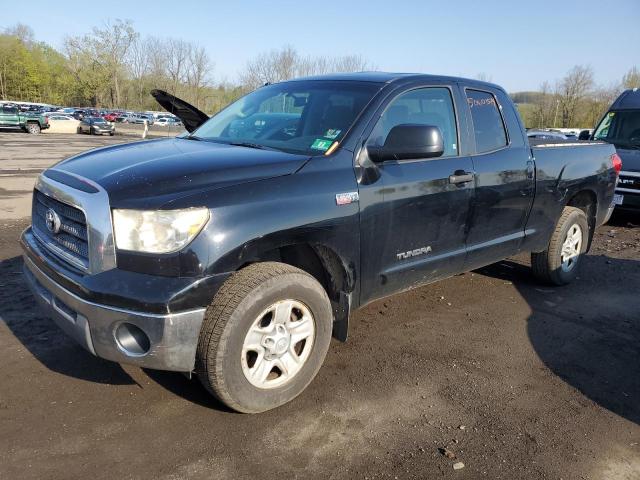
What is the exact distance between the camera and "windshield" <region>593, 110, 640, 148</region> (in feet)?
31.3

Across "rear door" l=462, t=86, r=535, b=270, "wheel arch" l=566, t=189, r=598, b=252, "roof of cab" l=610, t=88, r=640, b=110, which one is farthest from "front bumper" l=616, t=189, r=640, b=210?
"rear door" l=462, t=86, r=535, b=270

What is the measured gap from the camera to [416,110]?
374 centimetres

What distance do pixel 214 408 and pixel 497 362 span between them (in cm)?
202

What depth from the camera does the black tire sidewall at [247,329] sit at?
8.65 ft

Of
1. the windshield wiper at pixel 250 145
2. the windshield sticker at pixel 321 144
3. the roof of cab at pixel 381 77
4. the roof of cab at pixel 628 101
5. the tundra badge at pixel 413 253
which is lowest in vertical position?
the tundra badge at pixel 413 253

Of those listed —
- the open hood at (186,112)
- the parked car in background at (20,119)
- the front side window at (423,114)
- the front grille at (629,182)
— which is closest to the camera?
the front side window at (423,114)

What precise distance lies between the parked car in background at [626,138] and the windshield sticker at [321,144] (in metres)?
7.29

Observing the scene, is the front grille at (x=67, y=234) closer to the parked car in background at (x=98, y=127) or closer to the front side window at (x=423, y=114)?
the front side window at (x=423, y=114)

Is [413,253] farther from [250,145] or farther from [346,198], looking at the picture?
[250,145]

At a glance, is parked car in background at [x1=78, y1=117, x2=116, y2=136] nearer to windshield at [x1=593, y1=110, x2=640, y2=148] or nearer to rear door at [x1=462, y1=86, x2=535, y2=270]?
windshield at [x1=593, y1=110, x2=640, y2=148]

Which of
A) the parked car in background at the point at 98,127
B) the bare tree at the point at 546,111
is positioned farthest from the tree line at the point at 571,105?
the parked car in background at the point at 98,127

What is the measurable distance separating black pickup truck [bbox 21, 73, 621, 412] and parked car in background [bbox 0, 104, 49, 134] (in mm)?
33958

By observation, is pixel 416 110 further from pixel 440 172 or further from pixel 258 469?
pixel 258 469

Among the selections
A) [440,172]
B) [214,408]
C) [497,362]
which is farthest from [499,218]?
[214,408]
